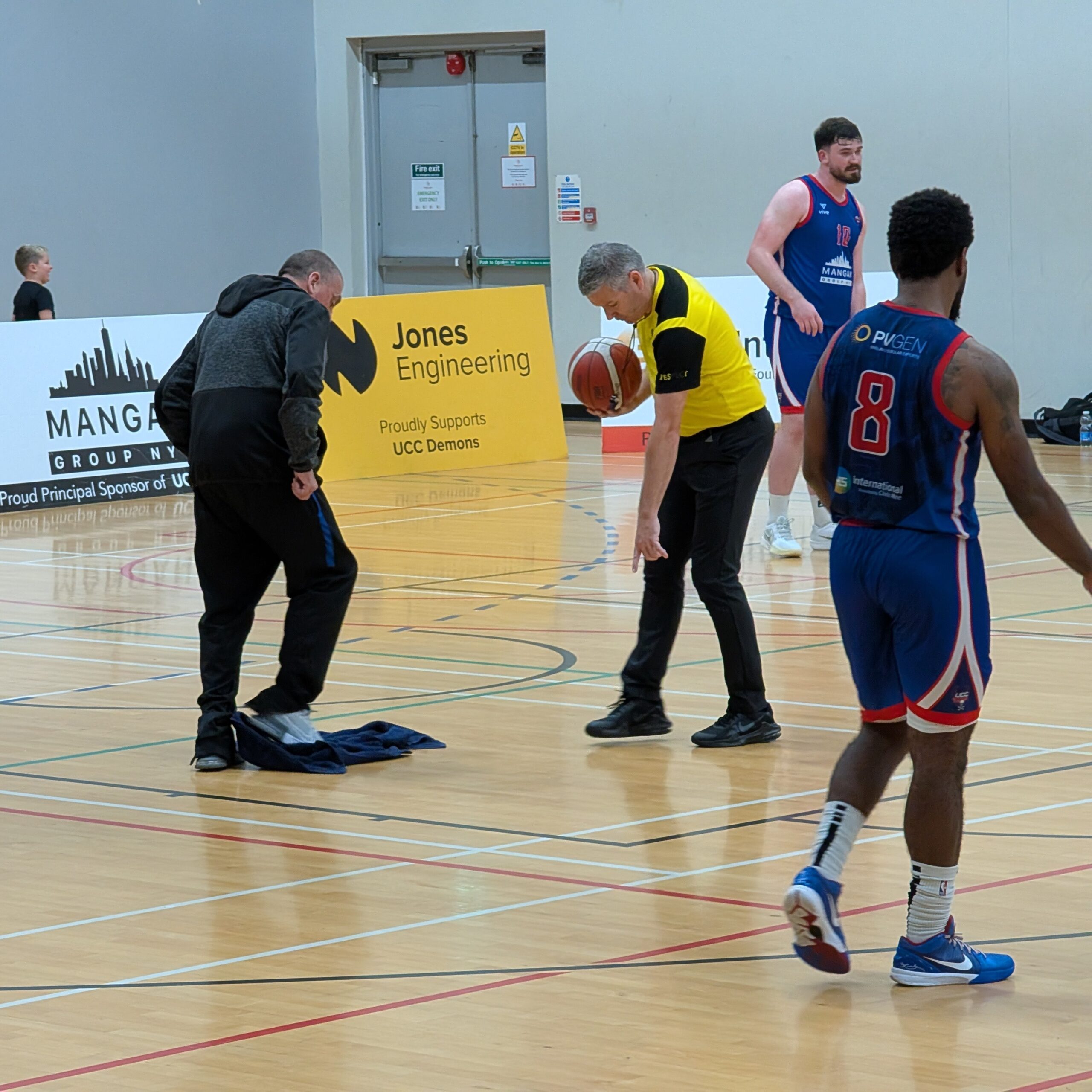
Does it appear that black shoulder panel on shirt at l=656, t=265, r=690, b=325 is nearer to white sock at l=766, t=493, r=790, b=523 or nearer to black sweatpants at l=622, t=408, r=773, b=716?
black sweatpants at l=622, t=408, r=773, b=716

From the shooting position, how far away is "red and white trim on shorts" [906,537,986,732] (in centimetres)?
454

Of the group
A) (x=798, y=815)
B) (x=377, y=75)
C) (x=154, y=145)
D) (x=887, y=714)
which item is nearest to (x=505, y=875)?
(x=798, y=815)

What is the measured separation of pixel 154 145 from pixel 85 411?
20.9 feet

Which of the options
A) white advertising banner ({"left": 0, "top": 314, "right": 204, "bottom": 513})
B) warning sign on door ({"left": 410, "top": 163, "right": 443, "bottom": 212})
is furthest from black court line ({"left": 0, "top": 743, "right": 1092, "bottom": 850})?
warning sign on door ({"left": 410, "top": 163, "right": 443, "bottom": 212})

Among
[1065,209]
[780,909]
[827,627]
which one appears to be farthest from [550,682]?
[1065,209]

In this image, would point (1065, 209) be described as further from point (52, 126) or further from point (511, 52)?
point (52, 126)

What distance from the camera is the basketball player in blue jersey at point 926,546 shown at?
4.50m

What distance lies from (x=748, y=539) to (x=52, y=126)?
998cm

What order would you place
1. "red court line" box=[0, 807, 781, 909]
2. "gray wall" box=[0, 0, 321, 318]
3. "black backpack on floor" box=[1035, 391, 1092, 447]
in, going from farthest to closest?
"gray wall" box=[0, 0, 321, 318]
"black backpack on floor" box=[1035, 391, 1092, 447]
"red court line" box=[0, 807, 781, 909]

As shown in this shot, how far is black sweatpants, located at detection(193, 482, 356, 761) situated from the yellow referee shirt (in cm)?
121

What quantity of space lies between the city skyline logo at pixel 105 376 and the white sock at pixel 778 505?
520 centimetres

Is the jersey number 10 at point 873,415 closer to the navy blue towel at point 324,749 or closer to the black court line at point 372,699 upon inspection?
the navy blue towel at point 324,749

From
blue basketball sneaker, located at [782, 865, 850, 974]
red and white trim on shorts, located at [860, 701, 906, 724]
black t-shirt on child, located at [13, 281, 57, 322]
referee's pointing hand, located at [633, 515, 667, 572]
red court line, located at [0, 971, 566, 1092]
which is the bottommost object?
red court line, located at [0, 971, 566, 1092]

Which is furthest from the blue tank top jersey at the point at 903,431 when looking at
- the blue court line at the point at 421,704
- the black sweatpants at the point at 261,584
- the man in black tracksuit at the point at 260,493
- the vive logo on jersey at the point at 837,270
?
the vive logo on jersey at the point at 837,270
